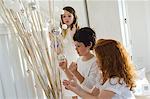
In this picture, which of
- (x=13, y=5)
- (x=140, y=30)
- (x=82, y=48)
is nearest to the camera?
(x=13, y=5)

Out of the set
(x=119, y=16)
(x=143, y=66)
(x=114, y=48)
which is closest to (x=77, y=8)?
(x=119, y=16)

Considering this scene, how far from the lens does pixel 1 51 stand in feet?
4.17

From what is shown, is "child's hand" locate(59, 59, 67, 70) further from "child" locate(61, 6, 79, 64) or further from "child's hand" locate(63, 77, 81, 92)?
"child" locate(61, 6, 79, 64)

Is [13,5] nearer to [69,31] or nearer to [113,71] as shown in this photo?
[113,71]

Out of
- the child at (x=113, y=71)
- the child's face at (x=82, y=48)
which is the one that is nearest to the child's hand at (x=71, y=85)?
the child at (x=113, y=71)

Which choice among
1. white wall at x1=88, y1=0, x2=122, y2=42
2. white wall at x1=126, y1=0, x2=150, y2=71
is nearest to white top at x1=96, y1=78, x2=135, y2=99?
white wall at x1=88, y1=0, x2=122, y2=42

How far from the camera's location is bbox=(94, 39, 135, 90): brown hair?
1260 mm

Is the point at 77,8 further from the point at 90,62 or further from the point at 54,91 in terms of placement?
the point at 54,91

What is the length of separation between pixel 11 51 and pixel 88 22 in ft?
3.62

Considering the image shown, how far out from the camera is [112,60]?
1.26 meters

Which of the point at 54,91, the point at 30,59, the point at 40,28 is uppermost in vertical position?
the point at 40,28

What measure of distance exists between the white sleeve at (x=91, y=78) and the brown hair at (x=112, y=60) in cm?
20

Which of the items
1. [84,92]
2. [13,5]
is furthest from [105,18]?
[13,5]

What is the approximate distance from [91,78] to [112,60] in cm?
29
